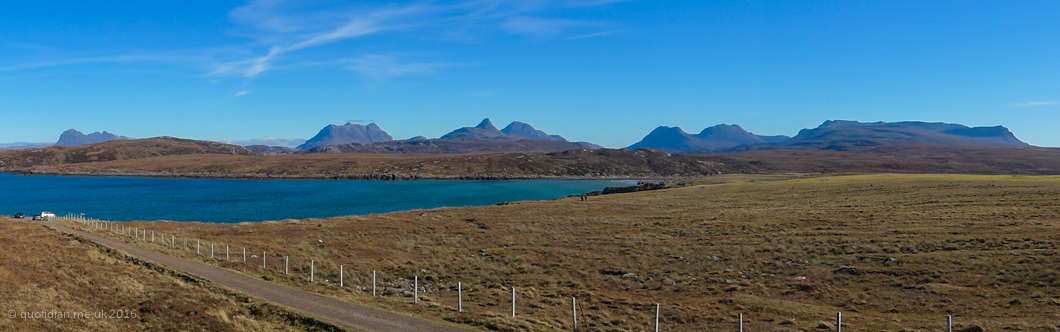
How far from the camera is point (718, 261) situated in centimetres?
3331

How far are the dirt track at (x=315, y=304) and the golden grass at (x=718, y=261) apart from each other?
1115mm

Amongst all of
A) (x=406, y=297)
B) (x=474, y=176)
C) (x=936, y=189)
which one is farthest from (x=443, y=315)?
(x=474, y=176)

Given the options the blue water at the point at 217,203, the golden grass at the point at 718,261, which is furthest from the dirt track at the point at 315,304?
the blue water at the point at 217,203

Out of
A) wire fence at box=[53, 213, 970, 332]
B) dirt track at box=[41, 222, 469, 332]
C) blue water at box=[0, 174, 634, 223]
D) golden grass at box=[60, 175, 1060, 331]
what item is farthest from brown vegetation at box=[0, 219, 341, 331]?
blue water at box=[0, 174, 634, 223]

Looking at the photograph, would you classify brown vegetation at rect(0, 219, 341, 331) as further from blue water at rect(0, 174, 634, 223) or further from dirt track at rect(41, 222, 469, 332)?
blue water at rect(0, 174, 634, 223)

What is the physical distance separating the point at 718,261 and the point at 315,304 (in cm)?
2220

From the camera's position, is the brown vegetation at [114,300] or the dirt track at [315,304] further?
the dirt track at [315,304]

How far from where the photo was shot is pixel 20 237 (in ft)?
127

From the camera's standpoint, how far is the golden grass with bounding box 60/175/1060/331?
2239 centimetres

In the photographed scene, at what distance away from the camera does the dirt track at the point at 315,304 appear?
18750mm

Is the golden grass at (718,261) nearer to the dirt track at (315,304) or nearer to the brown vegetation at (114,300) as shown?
the dirt track at (315,304)

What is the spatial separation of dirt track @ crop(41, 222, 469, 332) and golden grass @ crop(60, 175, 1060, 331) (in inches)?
43.9

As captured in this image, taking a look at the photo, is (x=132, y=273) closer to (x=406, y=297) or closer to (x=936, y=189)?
(x=406, y=297)

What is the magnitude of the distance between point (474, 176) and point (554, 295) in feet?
570
